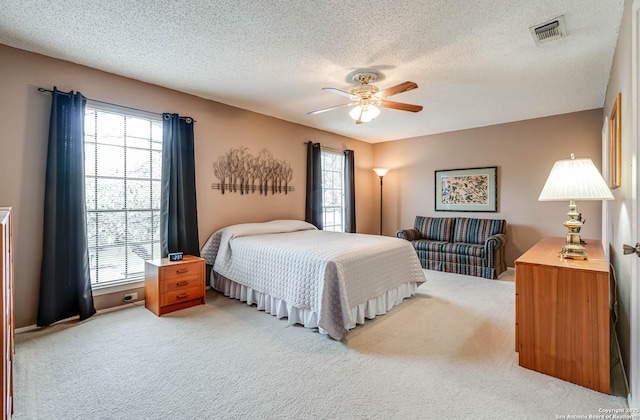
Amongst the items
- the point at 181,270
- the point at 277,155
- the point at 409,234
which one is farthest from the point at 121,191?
the point at 409,234

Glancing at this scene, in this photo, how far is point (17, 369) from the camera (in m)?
2.06

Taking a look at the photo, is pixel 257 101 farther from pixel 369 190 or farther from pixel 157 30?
pixel 369 190

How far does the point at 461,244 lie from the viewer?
4.87 m

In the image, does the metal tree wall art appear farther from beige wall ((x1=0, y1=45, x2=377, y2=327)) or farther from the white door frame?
the white door frame

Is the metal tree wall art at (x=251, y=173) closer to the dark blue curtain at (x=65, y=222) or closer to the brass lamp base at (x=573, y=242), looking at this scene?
the dark blue curtain at (x=65, y=222)

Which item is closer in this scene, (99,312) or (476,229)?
(99,312)

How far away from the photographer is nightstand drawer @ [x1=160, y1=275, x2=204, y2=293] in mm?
Answer: 3068

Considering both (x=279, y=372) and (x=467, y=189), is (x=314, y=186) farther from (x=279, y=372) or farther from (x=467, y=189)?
(x=279, y=372)

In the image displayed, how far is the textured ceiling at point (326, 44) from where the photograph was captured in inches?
82.7

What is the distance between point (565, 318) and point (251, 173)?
3852 mm

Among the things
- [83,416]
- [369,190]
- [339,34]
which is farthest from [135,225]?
[369,190]

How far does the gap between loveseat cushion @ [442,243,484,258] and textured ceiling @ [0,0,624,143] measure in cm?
216

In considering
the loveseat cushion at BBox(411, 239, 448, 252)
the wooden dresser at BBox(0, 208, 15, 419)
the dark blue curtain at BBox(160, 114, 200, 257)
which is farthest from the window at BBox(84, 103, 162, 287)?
the loveseat cushion at BBox(411, 239, 448, 252)

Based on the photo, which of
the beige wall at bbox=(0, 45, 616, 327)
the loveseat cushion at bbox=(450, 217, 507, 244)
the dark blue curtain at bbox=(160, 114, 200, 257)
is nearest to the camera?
the beige wall at bbox=(0, 45, 616, 327)
